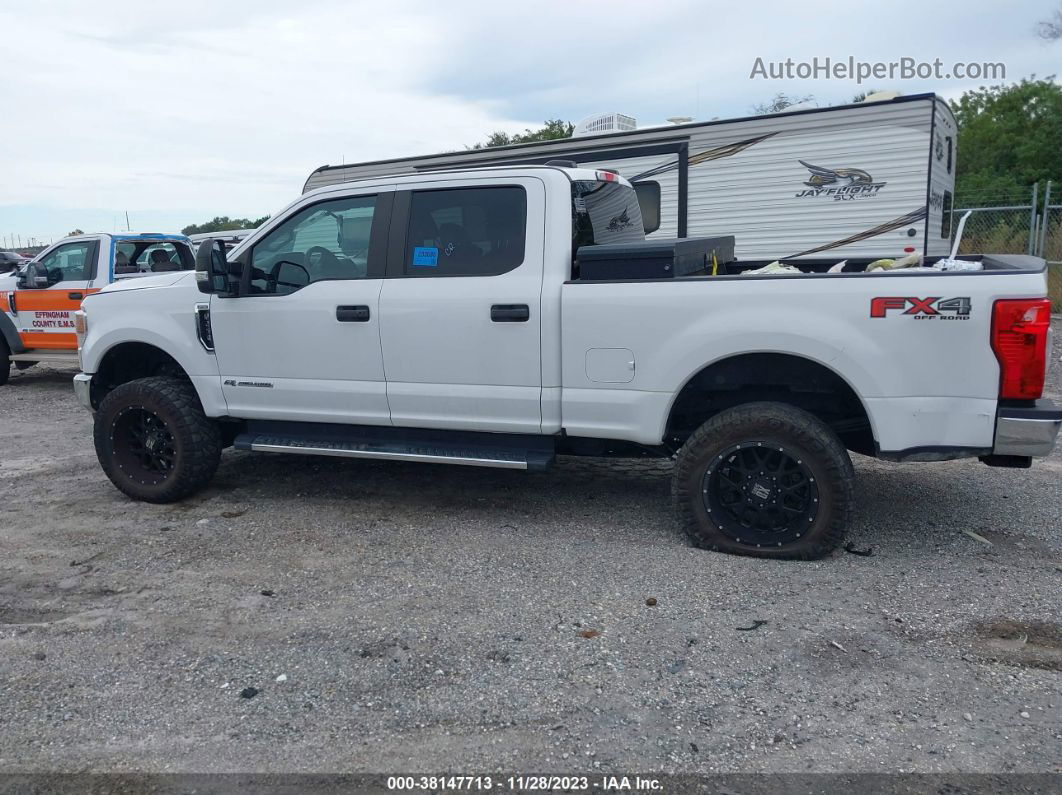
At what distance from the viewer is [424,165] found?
11.4 meters

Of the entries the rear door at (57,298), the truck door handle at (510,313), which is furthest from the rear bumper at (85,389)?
the rear door at (57,298)

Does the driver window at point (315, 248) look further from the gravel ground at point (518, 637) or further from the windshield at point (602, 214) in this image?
the gravel ground at point (518, 637)

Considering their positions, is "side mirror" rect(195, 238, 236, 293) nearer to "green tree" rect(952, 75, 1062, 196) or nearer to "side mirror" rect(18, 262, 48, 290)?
"side mirror" rect(18, 262, 48, 290)

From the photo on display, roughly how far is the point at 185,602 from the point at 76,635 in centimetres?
47

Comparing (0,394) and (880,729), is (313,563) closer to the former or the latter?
(880,729)

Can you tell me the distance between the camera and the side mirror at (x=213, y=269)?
16.2 feet

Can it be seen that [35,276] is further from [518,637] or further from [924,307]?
[924,307]

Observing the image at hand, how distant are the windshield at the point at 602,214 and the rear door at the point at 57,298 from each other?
7.21m

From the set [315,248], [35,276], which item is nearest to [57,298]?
[35,276]

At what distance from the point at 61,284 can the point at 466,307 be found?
7583 millimetres

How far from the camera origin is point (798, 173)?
9289 mm

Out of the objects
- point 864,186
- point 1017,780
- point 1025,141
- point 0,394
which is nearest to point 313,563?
point 1017,780

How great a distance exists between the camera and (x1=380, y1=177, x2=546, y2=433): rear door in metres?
4.57

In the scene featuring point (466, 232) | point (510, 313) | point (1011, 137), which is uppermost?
point (1011, 137)
